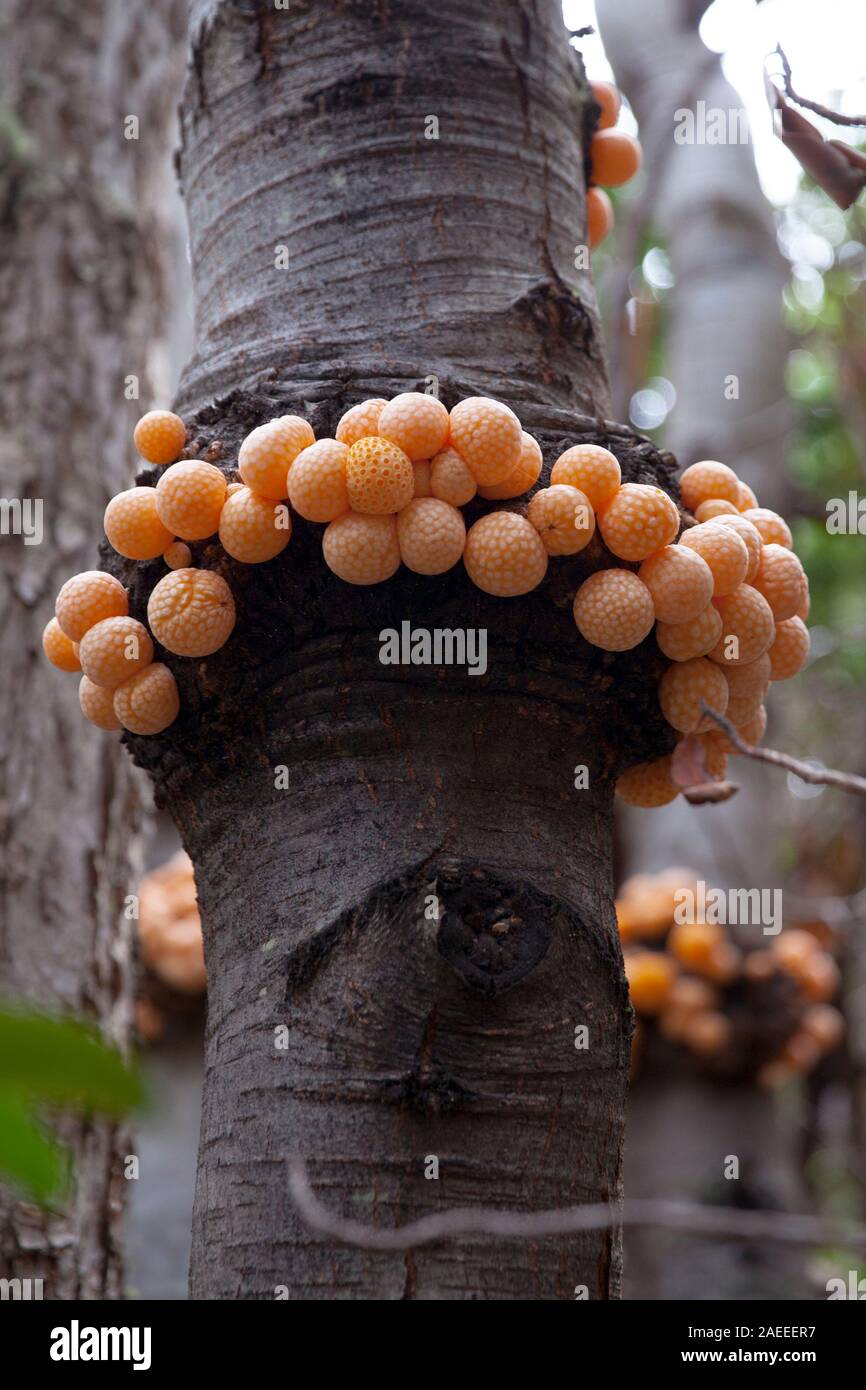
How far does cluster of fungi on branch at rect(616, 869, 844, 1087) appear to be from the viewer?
446 centimetres

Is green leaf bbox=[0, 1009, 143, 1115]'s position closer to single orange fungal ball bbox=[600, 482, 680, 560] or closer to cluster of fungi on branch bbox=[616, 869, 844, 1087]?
single orange fungal ball bbox=[600, 482, 680, 560]

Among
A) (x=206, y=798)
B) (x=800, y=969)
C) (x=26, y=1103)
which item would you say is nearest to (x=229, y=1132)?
(x=206, y=798)

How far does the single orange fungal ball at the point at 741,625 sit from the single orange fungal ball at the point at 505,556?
0.33 metres

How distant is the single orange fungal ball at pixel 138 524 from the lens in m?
1.61

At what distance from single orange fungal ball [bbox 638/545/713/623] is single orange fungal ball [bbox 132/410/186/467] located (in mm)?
684

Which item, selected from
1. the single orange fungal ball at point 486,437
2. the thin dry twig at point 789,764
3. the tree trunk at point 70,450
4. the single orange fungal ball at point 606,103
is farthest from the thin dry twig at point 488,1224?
the single orange fungal ball at point 606,103

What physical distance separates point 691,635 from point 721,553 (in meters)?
0.12

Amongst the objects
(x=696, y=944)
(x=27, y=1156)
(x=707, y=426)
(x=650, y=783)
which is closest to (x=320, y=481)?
(x=650, y=783)

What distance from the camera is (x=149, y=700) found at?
5.26 feet

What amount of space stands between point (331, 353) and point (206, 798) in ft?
2.13

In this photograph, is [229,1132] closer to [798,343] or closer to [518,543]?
[518,543]

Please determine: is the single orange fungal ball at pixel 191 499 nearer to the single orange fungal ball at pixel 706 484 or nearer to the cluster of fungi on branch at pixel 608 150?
the single orange fungal ball at pixel 706 484

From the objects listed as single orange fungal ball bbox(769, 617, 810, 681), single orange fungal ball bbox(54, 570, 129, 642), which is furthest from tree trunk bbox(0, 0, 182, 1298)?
single orange fungal ball bbox(769, 617, 810, 681)
